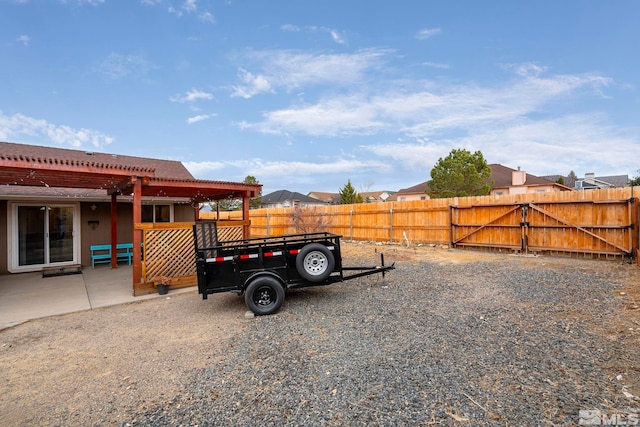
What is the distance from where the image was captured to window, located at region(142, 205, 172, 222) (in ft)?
40.5

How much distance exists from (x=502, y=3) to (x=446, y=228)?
27.3 ft

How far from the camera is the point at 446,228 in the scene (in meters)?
13.6

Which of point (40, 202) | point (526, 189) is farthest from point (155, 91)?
point (526, 189)

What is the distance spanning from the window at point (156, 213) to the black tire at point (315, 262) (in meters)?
9.64

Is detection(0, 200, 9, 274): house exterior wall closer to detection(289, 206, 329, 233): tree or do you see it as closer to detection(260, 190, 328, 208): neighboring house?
detection(289, 206, 329, 233): tree

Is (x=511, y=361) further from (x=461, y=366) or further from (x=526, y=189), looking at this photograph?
(x=526, y=189)

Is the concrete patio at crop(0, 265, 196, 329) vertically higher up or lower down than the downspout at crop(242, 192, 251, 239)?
lower down

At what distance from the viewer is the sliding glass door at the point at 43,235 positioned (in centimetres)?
974

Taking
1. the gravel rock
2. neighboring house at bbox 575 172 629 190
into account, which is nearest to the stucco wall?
the gravel rock

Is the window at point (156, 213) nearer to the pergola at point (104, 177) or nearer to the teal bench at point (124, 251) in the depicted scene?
the teal bench at point (124, 251)

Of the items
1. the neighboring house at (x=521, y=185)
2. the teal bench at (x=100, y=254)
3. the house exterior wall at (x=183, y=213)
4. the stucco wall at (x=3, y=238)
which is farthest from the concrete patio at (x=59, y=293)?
the neighboring house at (x=521, y=185)

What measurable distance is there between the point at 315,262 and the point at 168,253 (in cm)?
400

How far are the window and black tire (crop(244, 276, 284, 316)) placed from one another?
9.32 m

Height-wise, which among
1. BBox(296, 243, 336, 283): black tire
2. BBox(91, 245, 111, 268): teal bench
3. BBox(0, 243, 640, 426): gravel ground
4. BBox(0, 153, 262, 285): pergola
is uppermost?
BBox(0, 153, 262, 285): pergola
